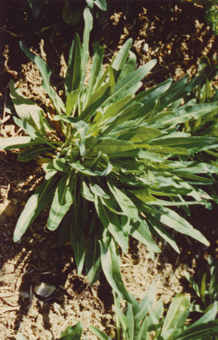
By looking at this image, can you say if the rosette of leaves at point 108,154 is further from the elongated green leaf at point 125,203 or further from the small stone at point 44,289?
the small stone at point 44,289

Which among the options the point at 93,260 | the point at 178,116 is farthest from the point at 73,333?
the point at 178,116

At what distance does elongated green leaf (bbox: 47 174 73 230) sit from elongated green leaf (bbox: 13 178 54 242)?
0.10m

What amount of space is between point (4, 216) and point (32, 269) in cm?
37

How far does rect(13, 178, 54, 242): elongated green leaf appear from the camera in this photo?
1370mm

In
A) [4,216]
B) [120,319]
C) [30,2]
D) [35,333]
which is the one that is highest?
[30,2]

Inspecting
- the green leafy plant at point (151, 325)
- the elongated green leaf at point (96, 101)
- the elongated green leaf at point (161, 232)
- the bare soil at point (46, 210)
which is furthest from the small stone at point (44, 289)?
the elongated green leaf at point (96, 101)

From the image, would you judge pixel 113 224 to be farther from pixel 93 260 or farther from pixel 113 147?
pixel 113 147

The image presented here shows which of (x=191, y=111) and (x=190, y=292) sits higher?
(x=191, y=111)


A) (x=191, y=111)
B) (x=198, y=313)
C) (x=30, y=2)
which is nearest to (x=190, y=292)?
(x=198, y=313)

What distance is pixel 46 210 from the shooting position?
5.70ft

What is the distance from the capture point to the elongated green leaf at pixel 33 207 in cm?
137

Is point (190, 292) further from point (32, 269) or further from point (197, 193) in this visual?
point (32, 269)

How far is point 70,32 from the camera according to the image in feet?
5.97

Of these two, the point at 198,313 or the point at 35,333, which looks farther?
the point at 198,313
